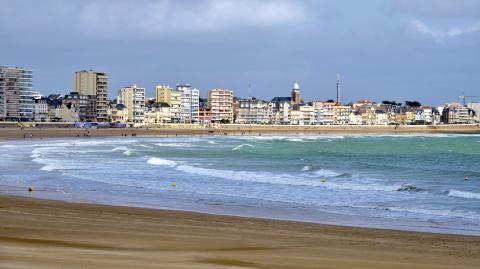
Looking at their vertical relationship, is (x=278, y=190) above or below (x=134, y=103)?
below

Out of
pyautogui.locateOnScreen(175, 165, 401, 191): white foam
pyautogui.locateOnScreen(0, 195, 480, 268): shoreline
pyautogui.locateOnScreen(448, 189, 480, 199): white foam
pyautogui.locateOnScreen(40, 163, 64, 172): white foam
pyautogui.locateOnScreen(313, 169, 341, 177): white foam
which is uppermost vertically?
pyautogui.locateOnScreen(0, 195, 480, 268): shoreline

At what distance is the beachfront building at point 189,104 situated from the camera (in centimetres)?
17312

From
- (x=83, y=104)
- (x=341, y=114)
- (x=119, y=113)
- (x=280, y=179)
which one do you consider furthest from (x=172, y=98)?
(x=280, y=179)

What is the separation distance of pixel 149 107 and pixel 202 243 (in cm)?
15710

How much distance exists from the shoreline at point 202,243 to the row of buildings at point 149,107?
135987 mm

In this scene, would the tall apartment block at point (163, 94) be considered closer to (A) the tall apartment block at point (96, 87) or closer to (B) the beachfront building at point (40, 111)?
(A) the tall apartment block at point (96, 87)

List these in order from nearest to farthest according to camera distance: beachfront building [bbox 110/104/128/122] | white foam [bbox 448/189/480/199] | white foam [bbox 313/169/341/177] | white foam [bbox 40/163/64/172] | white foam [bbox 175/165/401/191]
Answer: white foam [bbox 448/189/480/199] → white foam [bbox 175/165/401/191] → white foam [bbox 313/169/341/177] → white foam [bbox 40/163/64/172] → beachfront building [bbox 110/104/128/122]

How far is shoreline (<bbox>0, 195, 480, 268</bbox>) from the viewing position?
843 centimetres

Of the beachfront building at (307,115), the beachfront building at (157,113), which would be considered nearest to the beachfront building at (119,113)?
the beachfront building at (157,113)

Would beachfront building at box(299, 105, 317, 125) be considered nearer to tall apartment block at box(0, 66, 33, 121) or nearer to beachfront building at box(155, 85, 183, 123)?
beachfront building at box(155, 85, 183, 123)

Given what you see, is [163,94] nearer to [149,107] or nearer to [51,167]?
[149,107]

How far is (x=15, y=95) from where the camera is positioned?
145875mm

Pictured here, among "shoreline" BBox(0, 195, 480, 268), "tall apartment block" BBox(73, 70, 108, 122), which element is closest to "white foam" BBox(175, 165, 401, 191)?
"shoreline" BBox(0, 195, 480, 268)

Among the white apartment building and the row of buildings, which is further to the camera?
the white apartment building
